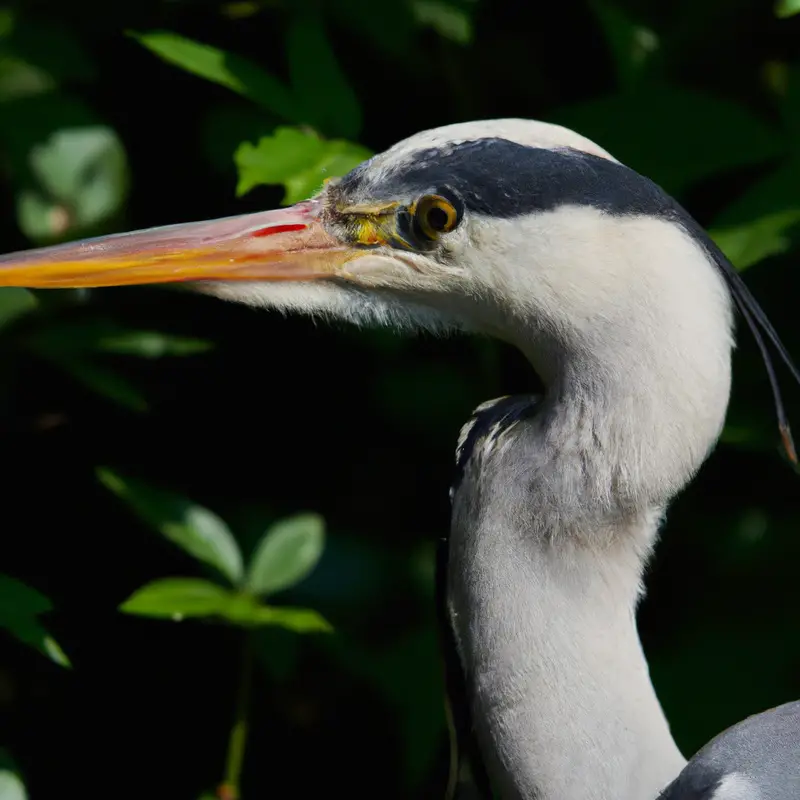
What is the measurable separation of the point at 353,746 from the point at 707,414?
5.65 feet

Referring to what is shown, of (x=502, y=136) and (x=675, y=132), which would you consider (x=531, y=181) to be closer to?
(x=502, y=136)

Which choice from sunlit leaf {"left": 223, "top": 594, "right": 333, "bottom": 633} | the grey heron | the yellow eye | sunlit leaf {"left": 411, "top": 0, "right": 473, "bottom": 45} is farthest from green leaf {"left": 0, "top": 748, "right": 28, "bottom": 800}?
sunlit leaf {"left": 411, "top": 0, "right": 473, "bottom": 45}

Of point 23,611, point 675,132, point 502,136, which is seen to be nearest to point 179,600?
point 23,611

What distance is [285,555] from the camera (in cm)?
199

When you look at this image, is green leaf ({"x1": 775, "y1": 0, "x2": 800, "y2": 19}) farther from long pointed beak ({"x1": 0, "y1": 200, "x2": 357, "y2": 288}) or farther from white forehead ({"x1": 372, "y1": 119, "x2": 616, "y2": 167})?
long pointed beak ({"x1": 0, "y1": 200, "x2": 357, "y2": 288})

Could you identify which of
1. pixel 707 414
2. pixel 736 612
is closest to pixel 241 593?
pixel 707 414

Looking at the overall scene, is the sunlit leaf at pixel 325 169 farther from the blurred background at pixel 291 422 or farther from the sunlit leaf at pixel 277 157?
the blurred background at pixel 291 422

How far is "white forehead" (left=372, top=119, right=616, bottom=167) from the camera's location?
4.72 ft

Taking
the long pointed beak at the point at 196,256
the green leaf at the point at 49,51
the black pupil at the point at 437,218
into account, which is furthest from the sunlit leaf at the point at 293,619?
the green leaf at the point at 49,51

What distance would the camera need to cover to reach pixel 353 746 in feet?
9.27

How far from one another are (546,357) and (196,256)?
46 centimetres

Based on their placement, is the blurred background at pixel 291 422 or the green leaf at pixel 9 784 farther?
the blurred background at pixel 291 422

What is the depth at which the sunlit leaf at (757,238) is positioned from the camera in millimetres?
1757

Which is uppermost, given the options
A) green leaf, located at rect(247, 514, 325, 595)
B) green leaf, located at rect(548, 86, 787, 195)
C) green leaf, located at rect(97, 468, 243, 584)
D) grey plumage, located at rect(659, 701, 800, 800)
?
green leaf, located at rect(548, 86, 787, 195)
